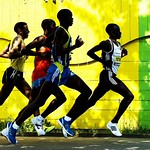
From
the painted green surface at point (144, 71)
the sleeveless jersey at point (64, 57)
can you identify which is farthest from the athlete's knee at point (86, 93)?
the painted green surface at point (144, 71)

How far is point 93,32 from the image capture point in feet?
41.1

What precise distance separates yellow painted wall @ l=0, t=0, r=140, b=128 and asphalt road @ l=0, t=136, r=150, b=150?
1.09 meters

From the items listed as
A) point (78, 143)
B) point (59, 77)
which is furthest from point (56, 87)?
point (78, 143)

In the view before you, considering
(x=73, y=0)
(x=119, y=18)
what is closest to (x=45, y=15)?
(x=73, y=0)

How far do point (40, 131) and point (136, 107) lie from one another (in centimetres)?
370

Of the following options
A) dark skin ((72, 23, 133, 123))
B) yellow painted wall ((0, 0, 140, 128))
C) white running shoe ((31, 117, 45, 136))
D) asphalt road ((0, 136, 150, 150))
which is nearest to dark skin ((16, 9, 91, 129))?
dark skin ((72, 23, 133, 123))

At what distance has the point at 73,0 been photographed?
12.6m

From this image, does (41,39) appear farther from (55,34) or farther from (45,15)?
(45,15)

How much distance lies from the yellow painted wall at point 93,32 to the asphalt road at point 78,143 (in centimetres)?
109

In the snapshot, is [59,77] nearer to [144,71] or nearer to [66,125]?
[66,125]

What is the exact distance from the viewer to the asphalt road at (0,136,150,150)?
9.77 meters

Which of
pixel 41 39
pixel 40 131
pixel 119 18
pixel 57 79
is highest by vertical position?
pixel 119 18

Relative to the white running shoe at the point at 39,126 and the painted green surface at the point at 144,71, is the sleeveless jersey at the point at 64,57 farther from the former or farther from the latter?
the painted green surface at the point at 144,71

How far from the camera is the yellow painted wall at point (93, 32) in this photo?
40.9 ft
